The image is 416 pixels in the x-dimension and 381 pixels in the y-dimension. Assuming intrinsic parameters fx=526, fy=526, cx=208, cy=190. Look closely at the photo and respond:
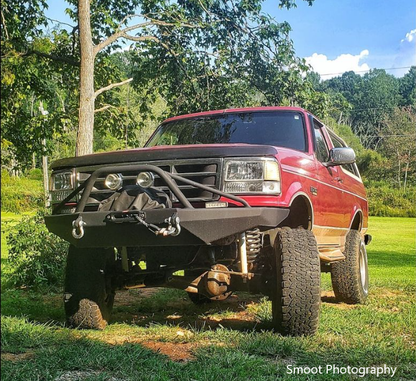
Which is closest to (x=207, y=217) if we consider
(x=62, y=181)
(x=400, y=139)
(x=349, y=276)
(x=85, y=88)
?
(x=62, y=181)

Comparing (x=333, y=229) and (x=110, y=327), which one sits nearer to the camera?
(x=110, y=327)

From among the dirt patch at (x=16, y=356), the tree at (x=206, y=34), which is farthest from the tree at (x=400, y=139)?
the dirt patch at (x=16, y=356)

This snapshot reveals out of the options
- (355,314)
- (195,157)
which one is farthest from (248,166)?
(355,314)

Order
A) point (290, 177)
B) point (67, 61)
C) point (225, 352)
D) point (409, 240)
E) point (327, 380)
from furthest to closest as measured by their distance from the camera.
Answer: point (409, 240)
point (67, 61)
point (290, 177)
point (225, 352)
point (327, 380)

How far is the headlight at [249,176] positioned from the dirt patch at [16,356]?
169 centimetres

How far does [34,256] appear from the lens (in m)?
7.04

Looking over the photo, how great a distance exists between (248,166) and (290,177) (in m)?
0.44

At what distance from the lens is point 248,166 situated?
374 centimetres

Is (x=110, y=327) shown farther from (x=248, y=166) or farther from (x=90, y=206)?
(x=248, y=166)

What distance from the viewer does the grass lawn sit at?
313 cm

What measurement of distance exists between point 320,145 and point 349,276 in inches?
61.4

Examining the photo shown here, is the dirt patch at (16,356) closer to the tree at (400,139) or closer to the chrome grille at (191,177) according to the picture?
the chrome grille at (191,177)

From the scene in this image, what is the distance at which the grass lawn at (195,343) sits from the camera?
3.13 meters

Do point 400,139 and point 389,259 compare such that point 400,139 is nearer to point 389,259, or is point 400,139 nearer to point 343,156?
point 389,259
